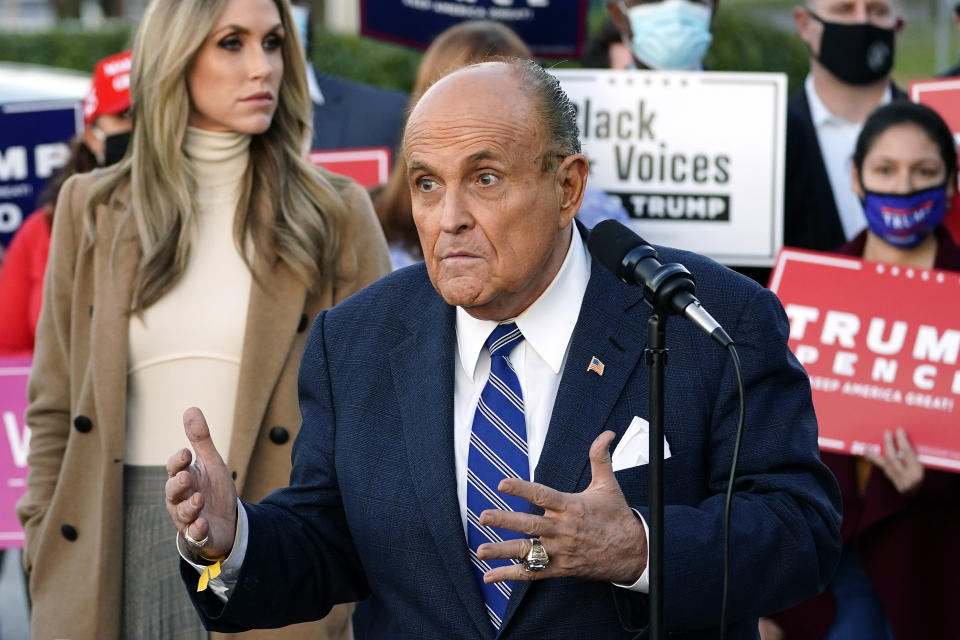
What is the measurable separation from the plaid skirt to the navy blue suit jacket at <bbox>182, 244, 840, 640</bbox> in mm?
1064

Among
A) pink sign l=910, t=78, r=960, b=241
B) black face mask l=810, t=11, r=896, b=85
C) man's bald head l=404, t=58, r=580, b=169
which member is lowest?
pink sign l=910, t=78, r=960, b=241

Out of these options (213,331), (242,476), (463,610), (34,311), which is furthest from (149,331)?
(463,610)

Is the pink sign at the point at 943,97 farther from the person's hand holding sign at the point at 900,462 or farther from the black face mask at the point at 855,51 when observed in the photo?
the person's hand holding sign at the point at 900,462

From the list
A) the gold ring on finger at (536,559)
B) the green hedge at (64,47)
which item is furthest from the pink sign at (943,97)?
the green hedge at (64,47)

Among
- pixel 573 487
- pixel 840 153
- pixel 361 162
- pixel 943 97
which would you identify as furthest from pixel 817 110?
pixel 573 487

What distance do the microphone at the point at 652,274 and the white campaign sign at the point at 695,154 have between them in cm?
323

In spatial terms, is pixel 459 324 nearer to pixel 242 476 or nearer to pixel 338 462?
pixel 338 462

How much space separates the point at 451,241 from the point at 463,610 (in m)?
0.75

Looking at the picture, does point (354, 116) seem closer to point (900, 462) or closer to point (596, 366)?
point (900, 462)

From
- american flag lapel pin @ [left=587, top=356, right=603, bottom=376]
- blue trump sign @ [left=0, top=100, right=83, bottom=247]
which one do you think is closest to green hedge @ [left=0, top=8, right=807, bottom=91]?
blue trump sign @ [left=0, top=100, right=83, bottom=247]

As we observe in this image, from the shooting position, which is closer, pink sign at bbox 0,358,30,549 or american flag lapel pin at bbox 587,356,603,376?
american flag lapel pin at bbox 587,356,603,376

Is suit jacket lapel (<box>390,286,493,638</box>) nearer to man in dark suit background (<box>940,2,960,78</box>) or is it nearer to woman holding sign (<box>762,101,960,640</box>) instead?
woman holding sign (<box>762,101,960,640</box>)

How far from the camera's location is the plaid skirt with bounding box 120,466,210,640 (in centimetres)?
418

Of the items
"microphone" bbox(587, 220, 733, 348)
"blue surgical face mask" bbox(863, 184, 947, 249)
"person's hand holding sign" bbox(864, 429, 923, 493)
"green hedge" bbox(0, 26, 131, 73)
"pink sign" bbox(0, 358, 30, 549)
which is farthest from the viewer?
"green hedge" bbox(0, 26, 131, 73)
